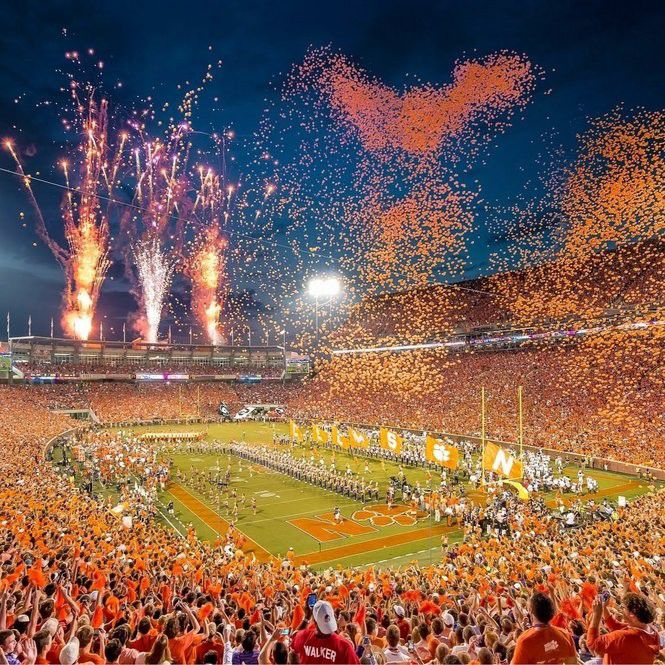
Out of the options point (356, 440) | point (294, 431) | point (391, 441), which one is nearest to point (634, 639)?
point (391, 441)

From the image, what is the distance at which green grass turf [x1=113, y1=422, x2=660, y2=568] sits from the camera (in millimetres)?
17359

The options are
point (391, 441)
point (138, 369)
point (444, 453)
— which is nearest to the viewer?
point (444, 453)

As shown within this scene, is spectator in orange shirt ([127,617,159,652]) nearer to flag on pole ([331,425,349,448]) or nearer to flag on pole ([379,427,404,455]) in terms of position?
flag on pole ([379,427,404,455])

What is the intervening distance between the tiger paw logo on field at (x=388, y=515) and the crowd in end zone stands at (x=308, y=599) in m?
4.28

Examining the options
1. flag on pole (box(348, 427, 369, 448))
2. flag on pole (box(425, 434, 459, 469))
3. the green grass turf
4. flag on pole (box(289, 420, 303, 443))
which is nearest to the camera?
the green grass turf

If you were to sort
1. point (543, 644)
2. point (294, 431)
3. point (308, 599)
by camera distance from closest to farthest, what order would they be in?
point (543, 644)
point (308, 599)
point (294, 431)

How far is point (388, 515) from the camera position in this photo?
21.6 metres

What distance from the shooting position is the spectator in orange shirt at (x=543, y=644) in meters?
3.40

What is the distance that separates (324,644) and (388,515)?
1900 cm

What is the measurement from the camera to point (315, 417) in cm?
5734

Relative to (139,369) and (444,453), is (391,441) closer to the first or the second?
(444,453)

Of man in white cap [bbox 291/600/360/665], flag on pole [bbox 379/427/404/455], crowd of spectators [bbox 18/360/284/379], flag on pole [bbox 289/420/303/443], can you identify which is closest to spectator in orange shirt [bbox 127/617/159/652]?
man in white cap [bbox 291/600/360/665]

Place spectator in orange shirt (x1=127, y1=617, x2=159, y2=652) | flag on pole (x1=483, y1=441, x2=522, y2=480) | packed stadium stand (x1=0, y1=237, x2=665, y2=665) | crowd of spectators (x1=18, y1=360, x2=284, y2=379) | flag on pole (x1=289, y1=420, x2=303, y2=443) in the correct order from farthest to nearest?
crowd of spectators (x1=18, y1=360, x2=284, y2=379) < flag on pole (x1=289, y1=420, x2=303, y2=443) < flag on pole (x1=483, y1=441, x2=522, y2=480) < spectator in orange shirt (x1=127, y1=617, x2=159, y2=652) < packed stadium stand (x1=0, y1=237, x2=665, y2=665)

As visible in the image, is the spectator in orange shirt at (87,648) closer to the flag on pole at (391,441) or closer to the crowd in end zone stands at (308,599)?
the crowd in end zone stands at (308,599)
